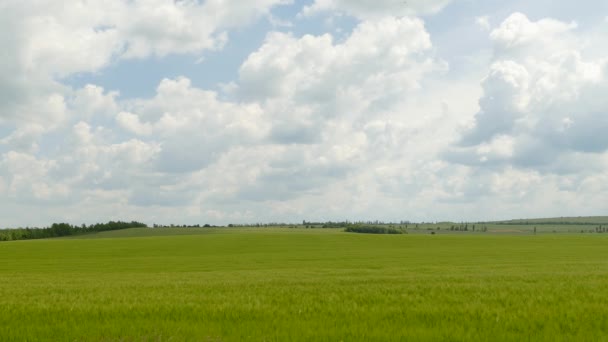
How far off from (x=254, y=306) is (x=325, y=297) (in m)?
2.01

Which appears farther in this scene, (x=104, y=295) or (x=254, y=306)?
(x=104, y=295)

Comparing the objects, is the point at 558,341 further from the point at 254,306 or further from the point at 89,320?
the point at 89,320

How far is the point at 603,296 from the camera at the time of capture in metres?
11.6

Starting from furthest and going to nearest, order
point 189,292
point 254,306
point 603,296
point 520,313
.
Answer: point 189,292, point 603,296, point 254,306, point 520,313

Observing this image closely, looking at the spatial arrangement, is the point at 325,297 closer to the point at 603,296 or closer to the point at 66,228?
the point at 603,296

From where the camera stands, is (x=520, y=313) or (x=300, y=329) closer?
(x=300, y=329)

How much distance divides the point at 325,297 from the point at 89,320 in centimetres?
492

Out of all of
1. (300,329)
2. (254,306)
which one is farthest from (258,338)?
(254,306)

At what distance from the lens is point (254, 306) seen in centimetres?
1089

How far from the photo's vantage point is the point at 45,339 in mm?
8742

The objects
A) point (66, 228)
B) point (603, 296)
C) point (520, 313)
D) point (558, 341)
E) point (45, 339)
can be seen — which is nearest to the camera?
point (558, 341)

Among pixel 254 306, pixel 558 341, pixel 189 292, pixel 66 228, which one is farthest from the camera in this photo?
pixel 66 228

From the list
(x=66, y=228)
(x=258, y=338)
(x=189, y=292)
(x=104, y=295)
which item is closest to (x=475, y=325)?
(x=258, y=338)

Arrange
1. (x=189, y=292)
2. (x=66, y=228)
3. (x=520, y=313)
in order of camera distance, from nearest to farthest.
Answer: (x=520, y=313) → (x=189, y=292) → (x=66, y=228)
